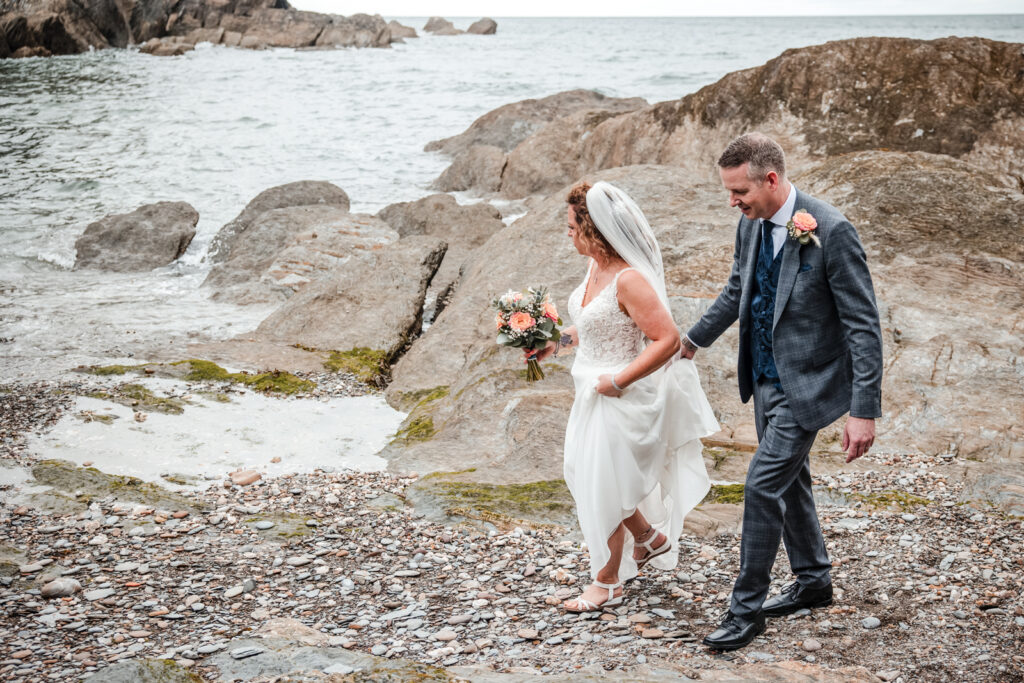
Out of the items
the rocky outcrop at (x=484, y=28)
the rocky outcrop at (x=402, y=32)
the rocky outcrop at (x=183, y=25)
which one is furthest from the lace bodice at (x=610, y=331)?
the rocky outcrop at (x=484, y=28)

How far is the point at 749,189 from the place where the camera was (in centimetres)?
418

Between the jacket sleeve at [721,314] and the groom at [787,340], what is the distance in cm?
22

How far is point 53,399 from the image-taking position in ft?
29.8

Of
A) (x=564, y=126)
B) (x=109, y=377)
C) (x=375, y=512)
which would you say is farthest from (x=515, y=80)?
(x=375, y=512)

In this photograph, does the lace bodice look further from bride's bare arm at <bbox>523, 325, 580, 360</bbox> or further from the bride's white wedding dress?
bride's bare arm at <bbox>523, 325, 580, 360</bbox>

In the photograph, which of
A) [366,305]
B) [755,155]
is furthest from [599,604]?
[366,305]

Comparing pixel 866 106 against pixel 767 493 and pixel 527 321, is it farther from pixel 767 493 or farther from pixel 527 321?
pixel 767 493

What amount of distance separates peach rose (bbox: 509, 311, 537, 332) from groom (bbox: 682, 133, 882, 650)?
1390 mm

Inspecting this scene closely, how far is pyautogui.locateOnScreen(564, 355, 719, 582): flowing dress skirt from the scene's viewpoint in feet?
15.6

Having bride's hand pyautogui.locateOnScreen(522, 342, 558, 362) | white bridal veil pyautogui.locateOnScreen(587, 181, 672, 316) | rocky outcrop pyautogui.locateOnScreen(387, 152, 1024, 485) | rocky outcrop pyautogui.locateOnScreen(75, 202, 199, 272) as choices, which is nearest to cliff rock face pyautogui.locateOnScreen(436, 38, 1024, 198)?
rocky outcrop pyautogui.locateOnScreen(387, 152, 1024, 485)

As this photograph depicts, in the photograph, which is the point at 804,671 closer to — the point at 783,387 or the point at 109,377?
the point at 783,387

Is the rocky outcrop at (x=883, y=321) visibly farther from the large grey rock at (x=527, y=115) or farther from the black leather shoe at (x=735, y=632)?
the large grey rock at (x=527, y=115)

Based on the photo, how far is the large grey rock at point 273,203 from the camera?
17967 millimetres

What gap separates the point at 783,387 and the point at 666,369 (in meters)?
0.77
